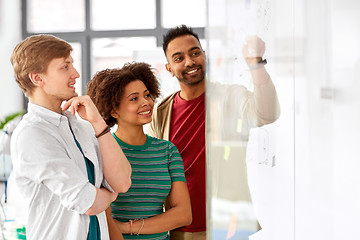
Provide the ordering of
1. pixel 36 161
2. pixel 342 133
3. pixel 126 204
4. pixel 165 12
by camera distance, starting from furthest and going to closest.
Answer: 1. pixel 165 12
2. pixel 126 204
3. pixel 36 161
4. pixel 342 133

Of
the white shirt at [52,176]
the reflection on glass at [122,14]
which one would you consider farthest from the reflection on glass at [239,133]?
the reflection on glass at [122,14]

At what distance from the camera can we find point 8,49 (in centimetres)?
374

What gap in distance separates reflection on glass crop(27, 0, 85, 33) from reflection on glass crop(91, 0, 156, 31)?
122 mm

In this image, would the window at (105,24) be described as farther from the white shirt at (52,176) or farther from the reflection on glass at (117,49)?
the white shirt at (52,176)

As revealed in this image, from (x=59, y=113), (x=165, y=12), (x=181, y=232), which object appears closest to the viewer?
(x=59, y=113)

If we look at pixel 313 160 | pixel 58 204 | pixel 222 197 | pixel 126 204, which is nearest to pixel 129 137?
pixel 126 204

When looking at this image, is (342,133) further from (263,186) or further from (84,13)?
(84,13)

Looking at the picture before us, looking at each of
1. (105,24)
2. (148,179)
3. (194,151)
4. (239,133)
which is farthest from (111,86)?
(105,24)

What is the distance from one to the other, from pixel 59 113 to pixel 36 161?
0.17 metres

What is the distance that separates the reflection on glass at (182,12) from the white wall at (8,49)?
125 cm

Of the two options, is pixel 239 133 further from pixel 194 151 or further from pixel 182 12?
pixel 182 12

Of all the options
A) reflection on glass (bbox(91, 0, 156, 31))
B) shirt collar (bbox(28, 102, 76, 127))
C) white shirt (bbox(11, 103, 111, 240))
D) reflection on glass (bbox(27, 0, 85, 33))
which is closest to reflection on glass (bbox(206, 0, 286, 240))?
white shirt (bbox(11, 103, 111, 240))

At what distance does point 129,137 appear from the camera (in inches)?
55.4

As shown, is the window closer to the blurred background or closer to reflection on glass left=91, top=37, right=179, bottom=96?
reflection on glass left=91, top=37, right=179, bottom=96
